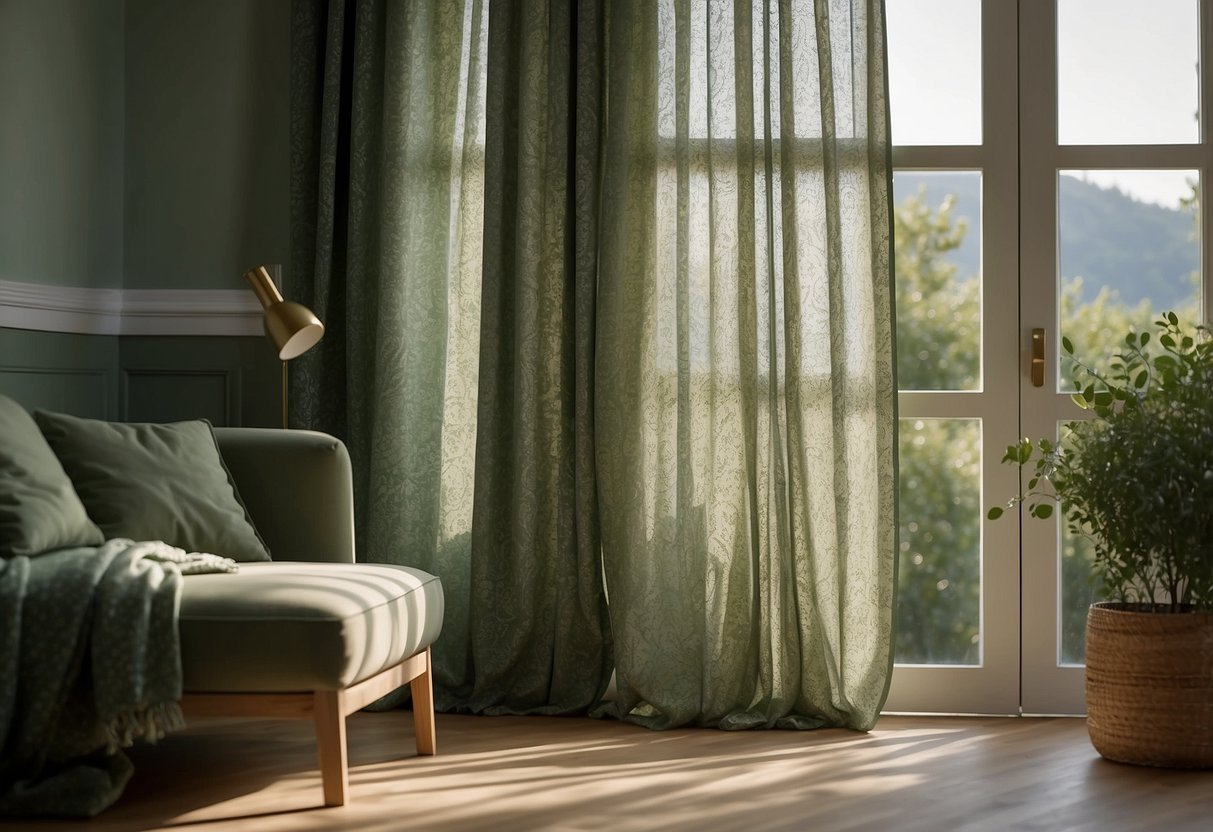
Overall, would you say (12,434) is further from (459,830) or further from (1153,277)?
(1153,277)

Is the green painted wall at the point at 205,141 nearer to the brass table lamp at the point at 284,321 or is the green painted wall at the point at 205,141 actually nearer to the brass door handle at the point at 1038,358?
the brass table lamp at the point at 284,321

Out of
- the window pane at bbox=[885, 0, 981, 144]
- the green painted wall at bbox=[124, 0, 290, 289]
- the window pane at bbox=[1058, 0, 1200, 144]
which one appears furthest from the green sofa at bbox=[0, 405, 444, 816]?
the window pane at bbox=[1058, 0, 1200, 144]

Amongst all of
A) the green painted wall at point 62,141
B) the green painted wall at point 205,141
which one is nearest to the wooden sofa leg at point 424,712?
the green painted wall at point 205,141

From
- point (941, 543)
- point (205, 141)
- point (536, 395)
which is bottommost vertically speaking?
point (941, 543)

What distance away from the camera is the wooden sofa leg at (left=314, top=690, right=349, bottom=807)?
7.87 feet

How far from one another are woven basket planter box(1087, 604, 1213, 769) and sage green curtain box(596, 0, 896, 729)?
1.94 ft

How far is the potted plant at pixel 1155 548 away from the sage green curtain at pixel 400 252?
153cm

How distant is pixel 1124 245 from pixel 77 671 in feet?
9.14

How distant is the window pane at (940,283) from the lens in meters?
3.48

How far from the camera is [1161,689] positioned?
2852mm

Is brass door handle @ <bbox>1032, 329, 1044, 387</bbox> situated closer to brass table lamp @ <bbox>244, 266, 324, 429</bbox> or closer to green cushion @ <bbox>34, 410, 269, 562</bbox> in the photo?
brass table lamp @ <bbox>244, 266, 324, 429</bbox>

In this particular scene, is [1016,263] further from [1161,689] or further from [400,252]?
[400,252]

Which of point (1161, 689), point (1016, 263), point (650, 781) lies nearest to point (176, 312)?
point (650, 781)

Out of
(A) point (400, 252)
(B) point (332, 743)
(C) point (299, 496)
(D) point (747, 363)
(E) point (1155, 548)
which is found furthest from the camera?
(A) point (400, 252)
